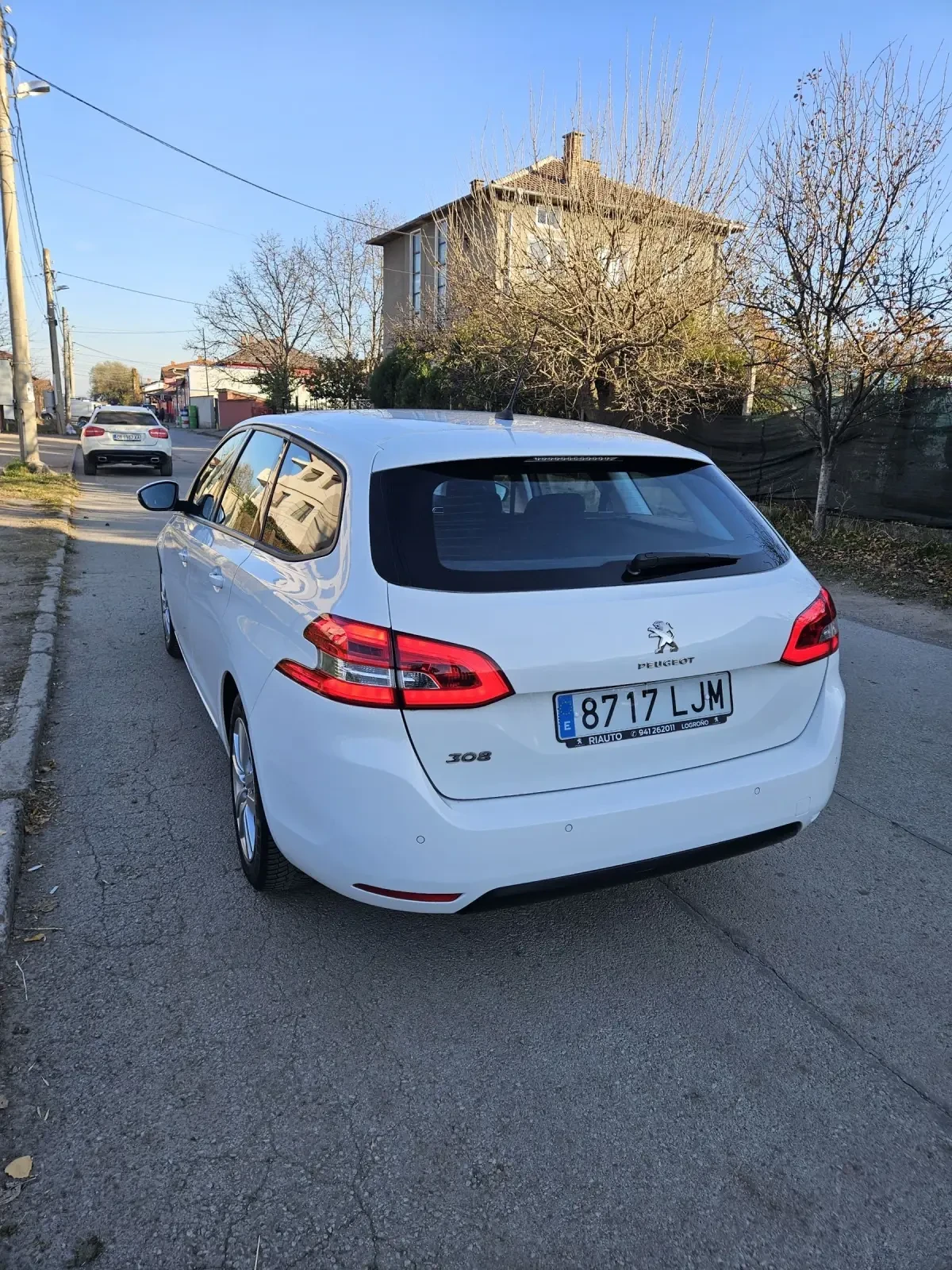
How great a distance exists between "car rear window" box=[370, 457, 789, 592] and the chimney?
11789 millimetres

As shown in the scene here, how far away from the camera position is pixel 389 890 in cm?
242

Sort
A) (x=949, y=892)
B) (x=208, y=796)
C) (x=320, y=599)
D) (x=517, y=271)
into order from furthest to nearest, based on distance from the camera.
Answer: (x=517, y=271) < (x=208, y=796) < (x=949, y=892) < (x=320, y=599)

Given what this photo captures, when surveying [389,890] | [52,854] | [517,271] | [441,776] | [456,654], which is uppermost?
[517,271]

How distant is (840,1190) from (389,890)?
129 centimetres

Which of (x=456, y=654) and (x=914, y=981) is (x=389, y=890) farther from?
(x=914, y=981)

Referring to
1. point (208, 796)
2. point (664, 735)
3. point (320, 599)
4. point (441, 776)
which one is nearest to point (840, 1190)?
point (664, 735)

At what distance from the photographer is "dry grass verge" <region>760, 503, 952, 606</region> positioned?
29.6 feet

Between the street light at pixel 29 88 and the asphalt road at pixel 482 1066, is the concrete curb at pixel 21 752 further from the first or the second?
the street light at pixel 29 88

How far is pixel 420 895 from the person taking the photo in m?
2.41

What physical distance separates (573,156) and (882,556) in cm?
749

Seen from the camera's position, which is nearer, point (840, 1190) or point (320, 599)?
point (840, 1190)

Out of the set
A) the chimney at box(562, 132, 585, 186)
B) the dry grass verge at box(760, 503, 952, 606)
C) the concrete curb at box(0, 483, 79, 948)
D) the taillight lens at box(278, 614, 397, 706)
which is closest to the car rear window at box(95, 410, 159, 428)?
the chimney at box(562, 132, 585, 186)

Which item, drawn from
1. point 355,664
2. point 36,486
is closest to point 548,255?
point 36,486

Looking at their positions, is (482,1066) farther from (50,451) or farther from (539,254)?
(50,451)
